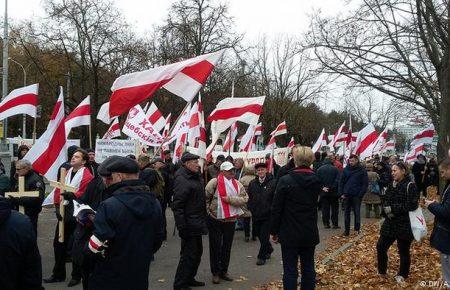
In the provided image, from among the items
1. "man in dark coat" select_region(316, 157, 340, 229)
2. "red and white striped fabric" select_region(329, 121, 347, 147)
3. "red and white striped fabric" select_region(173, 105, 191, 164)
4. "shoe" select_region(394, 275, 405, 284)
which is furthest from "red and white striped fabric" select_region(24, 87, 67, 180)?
"red and white striped fabric" select_region(329, 121, 347, 147)

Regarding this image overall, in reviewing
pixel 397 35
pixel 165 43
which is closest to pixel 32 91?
pixel 397 35

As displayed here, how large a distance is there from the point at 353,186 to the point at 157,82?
643 cm

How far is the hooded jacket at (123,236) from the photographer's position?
11.5 ft

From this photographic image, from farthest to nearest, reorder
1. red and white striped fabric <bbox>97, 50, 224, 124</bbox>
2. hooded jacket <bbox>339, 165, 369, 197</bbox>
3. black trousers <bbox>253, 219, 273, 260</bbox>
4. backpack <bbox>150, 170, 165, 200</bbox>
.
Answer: hooded jacket <bbox>339, 165, 369, 197</bbox>, backpack <bbox>150, 170, 165, 200</bbox>, black trousers <bbox>253, 219, 273, 260</bbox>, red and white striped fabric <bbox>97, 50, 224, 124</bbox>

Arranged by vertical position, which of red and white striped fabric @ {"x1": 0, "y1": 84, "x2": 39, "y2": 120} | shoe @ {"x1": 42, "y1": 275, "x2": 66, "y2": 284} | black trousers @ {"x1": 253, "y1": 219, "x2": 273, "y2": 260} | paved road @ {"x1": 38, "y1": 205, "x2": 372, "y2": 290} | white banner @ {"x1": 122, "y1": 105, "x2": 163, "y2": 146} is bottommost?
paved road @ {"x1": 38, "y1": 205, "x2": 372, "y2": 290}

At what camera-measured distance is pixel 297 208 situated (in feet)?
18.8

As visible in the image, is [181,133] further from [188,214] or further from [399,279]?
[399,279]

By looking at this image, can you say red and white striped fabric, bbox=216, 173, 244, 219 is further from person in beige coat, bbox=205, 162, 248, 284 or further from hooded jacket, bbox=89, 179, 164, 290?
hooded jacket, bbox=89, 179, 164, 290

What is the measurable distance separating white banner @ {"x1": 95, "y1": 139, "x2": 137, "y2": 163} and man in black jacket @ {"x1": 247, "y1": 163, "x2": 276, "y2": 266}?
2463 millimetres

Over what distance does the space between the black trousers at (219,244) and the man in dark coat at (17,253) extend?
4.24 m

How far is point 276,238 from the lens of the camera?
5949 mm

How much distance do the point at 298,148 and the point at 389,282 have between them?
8.81 ft

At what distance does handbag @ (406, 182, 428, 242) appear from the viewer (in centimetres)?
647

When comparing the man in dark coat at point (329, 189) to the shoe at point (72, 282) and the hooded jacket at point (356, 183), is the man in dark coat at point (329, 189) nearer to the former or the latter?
the hooded jacket at point (356, 183)
